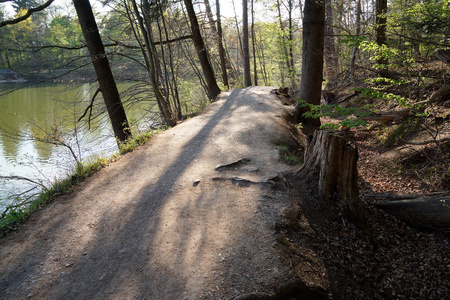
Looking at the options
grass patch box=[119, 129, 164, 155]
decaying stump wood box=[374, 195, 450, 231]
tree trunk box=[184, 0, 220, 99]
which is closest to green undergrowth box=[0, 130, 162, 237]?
grass patch box=[119, 129, 164, 155]

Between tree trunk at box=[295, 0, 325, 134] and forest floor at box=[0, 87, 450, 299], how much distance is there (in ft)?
11.9

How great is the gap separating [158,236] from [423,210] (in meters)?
3.80

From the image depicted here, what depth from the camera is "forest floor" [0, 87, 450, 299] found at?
2.68 m

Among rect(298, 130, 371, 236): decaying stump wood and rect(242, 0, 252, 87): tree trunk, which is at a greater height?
rect(242, 0, 252, 87): tree trunk

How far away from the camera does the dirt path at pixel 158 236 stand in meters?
2.65

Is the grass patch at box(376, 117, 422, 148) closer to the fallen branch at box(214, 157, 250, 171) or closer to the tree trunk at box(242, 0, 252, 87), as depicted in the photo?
→ the fallen branch at box(214, 157, 250, 171)

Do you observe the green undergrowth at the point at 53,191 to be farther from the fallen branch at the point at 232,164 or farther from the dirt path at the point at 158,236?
the fallen branch at the point at 232,164

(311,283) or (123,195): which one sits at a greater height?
(123,195)

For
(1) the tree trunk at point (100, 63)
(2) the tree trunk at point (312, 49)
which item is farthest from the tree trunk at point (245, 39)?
(1) the tree trunk at point (100, 63)

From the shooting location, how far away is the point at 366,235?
3688 millimetres

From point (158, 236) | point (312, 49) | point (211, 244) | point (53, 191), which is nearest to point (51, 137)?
point (53, 191)

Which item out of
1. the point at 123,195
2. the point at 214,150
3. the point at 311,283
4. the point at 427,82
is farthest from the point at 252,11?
the point at 311,283

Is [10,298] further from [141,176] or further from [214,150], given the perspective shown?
[214,150]

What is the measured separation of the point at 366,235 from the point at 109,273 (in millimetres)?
3299
